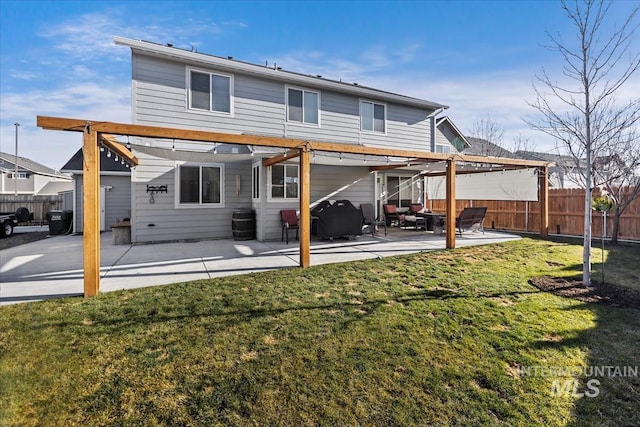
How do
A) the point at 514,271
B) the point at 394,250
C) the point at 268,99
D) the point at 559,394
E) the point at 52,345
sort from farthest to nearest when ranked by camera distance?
the point at 268,99 < the point at 394,250 < the point at 514,271 < the point at 52,345 < the point at 559,394

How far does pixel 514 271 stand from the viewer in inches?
253

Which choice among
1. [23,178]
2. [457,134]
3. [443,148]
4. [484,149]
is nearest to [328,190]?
[443,148]

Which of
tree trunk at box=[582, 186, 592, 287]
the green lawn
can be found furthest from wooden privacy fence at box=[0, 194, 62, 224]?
tree trunk at box=[582, 186, 592, 287]

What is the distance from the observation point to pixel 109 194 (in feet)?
42.0

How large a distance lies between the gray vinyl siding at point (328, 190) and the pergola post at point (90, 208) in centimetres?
515

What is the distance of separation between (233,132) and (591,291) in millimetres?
9490

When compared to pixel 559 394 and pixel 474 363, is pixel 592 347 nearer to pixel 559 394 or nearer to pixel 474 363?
pixel 559 394

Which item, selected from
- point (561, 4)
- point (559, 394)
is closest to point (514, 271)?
point (559, 394)

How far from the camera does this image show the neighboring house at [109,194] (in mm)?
12641

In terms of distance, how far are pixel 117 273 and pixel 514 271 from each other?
25.1 feet

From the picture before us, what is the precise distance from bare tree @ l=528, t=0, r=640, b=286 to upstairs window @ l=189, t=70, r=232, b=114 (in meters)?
8.19

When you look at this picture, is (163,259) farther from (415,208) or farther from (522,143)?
(522,143)

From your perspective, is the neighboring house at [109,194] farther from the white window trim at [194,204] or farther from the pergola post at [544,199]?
the pergola post at [544,199]

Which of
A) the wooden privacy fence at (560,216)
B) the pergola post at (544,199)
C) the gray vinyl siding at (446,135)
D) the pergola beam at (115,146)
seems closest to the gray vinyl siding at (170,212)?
the pergola beam at (115,146)
